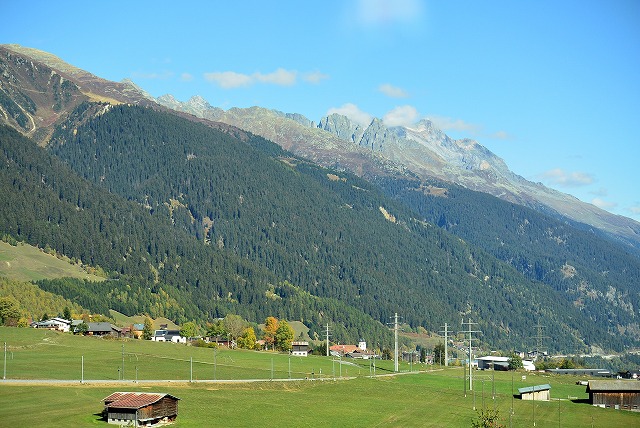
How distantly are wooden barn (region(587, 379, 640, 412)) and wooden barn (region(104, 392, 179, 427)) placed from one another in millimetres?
90807

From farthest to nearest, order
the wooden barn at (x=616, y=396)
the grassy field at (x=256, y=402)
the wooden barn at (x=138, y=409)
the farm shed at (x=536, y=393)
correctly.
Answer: the farm shed at (x=536, y=393) < the wooden barn at (x=616, y=396) < the grassy field at (x=256, y=402) < the wooden barn at (x=138, y=409)

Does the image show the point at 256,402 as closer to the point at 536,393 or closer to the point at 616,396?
the point at 536,393

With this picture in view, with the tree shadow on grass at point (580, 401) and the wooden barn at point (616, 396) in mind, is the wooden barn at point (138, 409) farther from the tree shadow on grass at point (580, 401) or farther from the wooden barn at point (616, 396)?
the wooden barn at point (616, 396)

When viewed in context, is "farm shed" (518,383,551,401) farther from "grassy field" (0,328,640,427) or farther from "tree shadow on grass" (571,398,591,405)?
"tree shadow on grass" (571,398,591,405)

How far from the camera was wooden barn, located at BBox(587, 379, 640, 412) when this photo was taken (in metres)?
190

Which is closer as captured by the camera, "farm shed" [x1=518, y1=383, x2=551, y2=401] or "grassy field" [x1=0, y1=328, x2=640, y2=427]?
"grassy field" [x1=0, y1=328, x2=640, y2=427]

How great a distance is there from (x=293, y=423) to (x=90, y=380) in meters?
42.7

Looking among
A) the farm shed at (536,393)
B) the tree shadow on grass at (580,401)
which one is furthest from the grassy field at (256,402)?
the farm shed at (536,393)

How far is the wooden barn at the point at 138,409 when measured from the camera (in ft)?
432

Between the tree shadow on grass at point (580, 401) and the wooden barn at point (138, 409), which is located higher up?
the wooden barn at point (138, 409)

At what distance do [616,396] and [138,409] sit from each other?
100m

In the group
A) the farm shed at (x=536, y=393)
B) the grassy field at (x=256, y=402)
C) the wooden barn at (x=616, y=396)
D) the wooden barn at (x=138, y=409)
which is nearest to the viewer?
the wooden barn at (x=138, y=409)

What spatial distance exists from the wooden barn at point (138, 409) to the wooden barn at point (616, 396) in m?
90.8

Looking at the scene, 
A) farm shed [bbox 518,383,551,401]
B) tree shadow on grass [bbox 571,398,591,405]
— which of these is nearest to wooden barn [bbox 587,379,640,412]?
tree shadow on grass [bbox 571,398,591,405]
